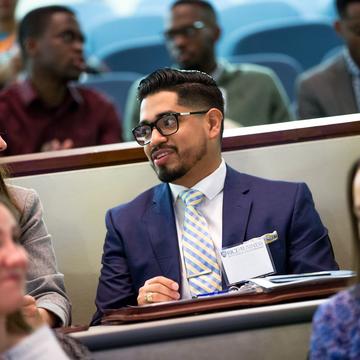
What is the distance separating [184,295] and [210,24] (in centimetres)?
208

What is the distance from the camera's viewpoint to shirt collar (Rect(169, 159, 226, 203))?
9.02 ft

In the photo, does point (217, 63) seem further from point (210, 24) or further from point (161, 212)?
point (161, 212)

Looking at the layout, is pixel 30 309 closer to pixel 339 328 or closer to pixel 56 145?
pixel 339 328

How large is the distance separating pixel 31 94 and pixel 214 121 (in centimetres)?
152

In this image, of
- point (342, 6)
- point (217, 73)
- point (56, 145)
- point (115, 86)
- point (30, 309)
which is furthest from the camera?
point (115, 86)

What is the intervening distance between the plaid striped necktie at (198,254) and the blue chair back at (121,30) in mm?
3136

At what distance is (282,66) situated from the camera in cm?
489

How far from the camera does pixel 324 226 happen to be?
9.23 feet

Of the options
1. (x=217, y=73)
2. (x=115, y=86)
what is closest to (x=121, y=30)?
(x=115, y=86)

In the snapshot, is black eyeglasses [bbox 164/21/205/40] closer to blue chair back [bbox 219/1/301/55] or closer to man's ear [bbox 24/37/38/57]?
man's ear [bbox 24/37/38/57]

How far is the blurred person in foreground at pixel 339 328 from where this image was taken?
1.83 metres

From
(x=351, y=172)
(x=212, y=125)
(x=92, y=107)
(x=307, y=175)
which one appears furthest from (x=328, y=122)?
(x=92, y=107)

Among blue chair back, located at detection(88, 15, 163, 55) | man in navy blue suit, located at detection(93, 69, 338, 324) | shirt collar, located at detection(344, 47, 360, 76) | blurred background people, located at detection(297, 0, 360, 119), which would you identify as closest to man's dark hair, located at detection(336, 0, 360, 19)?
blurred background people, located at detection(297, 0, 360, 119)

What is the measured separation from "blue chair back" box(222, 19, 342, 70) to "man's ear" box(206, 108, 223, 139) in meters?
2.43
